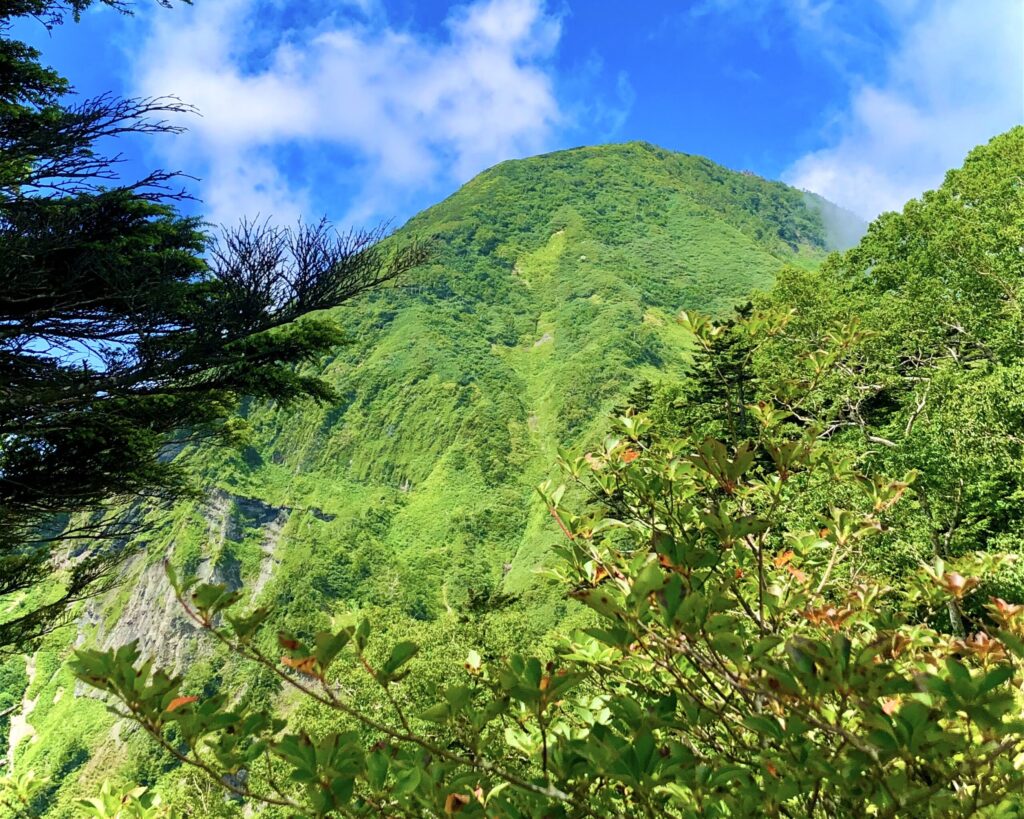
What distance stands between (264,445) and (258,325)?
350 feet

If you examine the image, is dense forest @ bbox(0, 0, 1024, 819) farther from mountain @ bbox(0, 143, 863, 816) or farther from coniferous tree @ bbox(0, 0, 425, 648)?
mountain @ bbox(0, 143, 863, 816)

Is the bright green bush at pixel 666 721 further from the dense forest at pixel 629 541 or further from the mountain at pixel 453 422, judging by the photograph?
the mountain at pixel 453 422

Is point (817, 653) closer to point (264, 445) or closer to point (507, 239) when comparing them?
point (264, 445)

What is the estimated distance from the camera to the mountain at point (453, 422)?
73562 millimetres

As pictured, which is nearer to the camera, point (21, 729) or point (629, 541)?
point (629, 541)

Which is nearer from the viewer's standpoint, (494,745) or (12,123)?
(494,745)

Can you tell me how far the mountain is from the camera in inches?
2896

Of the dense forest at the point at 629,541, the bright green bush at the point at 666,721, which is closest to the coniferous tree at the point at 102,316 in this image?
the dense forest at the point at 629,541

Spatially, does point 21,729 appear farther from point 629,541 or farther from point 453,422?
point 629,541

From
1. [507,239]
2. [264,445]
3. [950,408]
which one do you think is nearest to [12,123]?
[950,408]

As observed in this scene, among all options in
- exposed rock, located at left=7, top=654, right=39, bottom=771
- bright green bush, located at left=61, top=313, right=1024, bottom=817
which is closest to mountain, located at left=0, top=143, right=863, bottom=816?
exposed rock, located at left=7, top=654, right=39, bottom=771

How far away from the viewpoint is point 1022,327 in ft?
35.7

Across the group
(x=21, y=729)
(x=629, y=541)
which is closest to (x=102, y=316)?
(x=629, y=541)

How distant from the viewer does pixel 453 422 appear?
96312 mm
